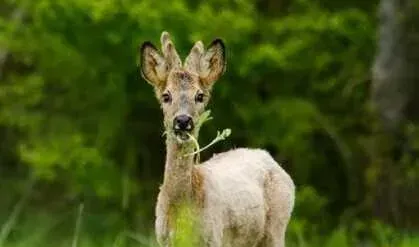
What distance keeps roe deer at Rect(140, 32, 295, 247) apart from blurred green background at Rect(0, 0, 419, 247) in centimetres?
1052

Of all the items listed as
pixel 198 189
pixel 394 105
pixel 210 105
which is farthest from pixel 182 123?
pixel 210 105

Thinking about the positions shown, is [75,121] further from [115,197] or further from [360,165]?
[360,165]

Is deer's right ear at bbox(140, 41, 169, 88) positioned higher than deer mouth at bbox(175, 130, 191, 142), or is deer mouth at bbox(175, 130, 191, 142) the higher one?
deer's right ear at bbox(140, 41, 169, 88)

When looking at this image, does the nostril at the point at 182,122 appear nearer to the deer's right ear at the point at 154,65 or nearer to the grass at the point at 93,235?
the deer's right ear at the point at 154,65

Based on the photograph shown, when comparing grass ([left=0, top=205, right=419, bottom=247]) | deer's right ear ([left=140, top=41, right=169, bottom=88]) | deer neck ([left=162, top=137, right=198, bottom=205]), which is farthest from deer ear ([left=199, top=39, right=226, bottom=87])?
grass ([left=0, top=205, right=419, bottom=247])

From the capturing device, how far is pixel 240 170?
11094 millimetres

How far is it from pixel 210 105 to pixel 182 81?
42.5 feet

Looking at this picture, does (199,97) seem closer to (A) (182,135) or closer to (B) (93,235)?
(A) (182,135)

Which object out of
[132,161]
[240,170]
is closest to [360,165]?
[132,161]

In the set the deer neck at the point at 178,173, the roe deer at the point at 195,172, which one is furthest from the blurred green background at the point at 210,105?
the deer neck at the point at 178,173

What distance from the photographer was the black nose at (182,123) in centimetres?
971

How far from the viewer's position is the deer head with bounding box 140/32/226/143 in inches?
392

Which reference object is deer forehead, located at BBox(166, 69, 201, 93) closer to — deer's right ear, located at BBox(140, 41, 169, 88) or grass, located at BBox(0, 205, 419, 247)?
deer's right ear, located at BBox(140, 41, 169, 88)

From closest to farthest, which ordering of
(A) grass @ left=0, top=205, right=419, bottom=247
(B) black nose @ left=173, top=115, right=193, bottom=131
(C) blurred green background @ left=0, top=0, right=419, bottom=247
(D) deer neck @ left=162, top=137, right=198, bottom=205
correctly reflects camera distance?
(B) black nose @ left=173, top=115, right=193, bottom=131 < (D) deer neck @ left=162, top=137, right=198, bottom=205 < (A) grass @ left=0, top=205, right=419, bottom=247 < (C) blurred green background @ left=0, top=0, right=419, bottom=247
